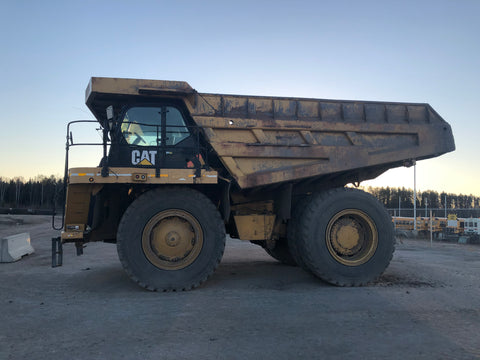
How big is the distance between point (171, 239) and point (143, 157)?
1.49 metres

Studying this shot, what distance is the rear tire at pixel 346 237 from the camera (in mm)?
5703

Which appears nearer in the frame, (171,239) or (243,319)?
(243,319)

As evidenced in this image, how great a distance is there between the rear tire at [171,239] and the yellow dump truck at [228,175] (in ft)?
0.05

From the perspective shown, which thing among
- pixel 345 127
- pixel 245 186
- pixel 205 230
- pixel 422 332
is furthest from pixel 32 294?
pixel 345 127

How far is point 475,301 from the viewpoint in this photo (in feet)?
15.6

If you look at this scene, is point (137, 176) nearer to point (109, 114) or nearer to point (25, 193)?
point (109, 114)

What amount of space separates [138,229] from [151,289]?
38.9 inches

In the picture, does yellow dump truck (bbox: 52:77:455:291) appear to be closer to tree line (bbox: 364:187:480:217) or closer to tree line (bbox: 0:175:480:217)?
tree line (bbox: 364:187:480:217)

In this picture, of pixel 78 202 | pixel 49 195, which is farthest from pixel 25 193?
pixel 78 202

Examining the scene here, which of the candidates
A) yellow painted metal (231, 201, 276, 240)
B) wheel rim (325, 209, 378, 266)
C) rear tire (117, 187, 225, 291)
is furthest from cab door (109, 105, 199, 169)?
wheel rim (325, 209, 378, 266)

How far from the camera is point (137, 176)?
531cm

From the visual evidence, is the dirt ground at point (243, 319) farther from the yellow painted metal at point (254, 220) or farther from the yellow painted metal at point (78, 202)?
the yellow painted metal at point (78, 202)

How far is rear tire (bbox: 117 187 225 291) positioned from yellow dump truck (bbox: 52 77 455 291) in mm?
17

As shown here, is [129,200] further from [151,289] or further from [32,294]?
[32,294]
